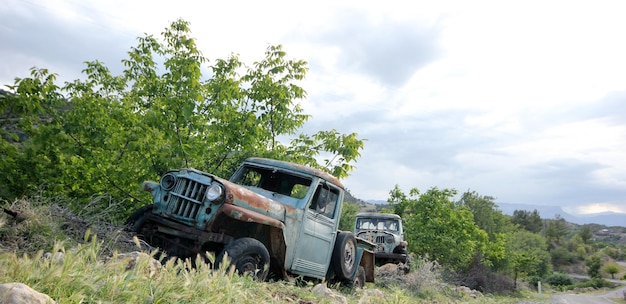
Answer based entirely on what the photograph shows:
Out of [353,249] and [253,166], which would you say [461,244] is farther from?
[253,166]

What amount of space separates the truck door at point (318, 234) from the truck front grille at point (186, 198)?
1701mm

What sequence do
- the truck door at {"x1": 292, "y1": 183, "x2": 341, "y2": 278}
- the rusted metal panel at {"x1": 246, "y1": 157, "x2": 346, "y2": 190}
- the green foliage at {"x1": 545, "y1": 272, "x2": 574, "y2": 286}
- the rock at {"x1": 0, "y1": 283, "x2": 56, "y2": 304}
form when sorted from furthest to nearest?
1. the green foliage at {"x1": 545, "y1": 272, "x2": 574, "y2": 286}
2. the rusted metal panel at {"x1": 246, "y1": 157, "x2": 346, "y2": 190}
3. the truck door at {"x1": 292, "y1": 183, "x2": 341, "y2": 278}
4. the rock at {"x1": 0, "y1": 283, "x2": 56, "y2": 304}

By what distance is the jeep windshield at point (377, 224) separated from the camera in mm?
18531

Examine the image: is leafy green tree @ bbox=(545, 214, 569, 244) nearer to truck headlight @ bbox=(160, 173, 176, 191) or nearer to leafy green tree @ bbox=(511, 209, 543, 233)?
leafy green tree @ bbox=(511, 209, 543, 233)

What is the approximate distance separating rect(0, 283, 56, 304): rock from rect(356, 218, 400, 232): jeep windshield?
666 inches

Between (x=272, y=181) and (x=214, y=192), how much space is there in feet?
7.00

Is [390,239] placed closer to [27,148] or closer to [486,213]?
[27,148]

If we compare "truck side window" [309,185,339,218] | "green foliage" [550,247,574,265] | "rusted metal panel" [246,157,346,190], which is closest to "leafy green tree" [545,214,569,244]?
"green foliage" [550,247,574,265]

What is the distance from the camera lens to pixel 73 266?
2506mm

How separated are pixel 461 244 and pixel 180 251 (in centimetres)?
2184

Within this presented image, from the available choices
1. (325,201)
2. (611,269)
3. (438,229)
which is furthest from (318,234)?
(611,269)

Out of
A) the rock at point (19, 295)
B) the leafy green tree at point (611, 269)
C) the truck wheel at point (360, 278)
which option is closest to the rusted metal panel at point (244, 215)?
the rock at point (19, 295)

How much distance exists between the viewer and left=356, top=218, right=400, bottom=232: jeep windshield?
60.8ft

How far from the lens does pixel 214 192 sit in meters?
5.66
